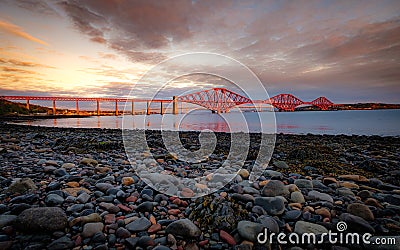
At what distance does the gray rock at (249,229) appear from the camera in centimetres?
154

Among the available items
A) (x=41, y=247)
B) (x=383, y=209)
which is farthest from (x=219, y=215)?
(x=383, y=209)

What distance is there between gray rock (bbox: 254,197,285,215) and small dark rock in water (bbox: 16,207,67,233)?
1.75 m

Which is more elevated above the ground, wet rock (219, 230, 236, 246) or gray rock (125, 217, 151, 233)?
gray rock (125, 217, 151, 233)

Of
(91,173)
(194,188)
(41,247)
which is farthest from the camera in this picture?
(91,173)

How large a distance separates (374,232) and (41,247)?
2457mm

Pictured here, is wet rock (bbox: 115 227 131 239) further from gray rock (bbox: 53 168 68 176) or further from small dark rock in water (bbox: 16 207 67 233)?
gray rock (bbox: 53 168 68 176)

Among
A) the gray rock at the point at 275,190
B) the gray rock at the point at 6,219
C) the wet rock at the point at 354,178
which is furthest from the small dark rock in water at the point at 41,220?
the wet rock at the point at 354,178

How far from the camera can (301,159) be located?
4.47 meters

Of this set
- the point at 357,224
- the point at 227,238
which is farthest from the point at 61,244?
the point at 357,224

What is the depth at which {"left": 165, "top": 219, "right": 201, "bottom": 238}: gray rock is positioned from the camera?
5.15ft

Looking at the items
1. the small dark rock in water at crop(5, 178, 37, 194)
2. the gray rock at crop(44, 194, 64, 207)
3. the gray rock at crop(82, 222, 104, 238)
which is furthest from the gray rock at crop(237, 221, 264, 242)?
the small dark rock in water at crop(5, 178, 37, 194)

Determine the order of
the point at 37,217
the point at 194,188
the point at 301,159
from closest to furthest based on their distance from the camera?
the point at 37,217, the point at 194,188, the point at 301,159

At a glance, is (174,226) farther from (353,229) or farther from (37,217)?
(353,229)

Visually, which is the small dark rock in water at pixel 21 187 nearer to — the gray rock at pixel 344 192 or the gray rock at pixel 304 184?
the gray rock at pixel 304 184
